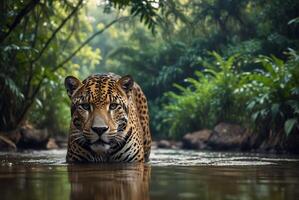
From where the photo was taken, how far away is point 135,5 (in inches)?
384

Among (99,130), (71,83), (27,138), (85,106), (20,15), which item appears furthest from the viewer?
(27,138)

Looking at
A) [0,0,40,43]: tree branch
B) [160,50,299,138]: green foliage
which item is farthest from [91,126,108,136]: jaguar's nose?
[0,0,40,43]: tree branch

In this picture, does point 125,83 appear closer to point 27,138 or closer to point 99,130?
point 99,130

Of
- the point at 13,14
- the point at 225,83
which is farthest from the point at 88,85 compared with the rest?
the point at 225,83

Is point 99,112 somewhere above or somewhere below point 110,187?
above

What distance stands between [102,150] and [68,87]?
2.98 feet

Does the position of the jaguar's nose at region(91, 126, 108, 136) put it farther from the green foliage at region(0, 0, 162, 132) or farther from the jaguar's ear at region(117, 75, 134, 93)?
the green foliage at region(0, 0, 162, 132)

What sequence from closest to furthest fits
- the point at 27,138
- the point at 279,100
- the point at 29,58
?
the point at 279,100 → the point at 29,58 → the point at 27,138

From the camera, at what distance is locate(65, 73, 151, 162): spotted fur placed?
5.94 m

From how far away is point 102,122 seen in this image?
5.86 m

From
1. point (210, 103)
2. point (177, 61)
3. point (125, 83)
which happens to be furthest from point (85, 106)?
point (177, 61)

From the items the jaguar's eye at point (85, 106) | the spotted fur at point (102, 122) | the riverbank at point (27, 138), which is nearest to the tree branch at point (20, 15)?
the riverbank at point (27, 138)

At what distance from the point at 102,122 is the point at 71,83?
0.86 m

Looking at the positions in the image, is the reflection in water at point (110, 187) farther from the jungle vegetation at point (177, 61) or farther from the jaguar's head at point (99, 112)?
the jungle vegetation at point (177, 61)
